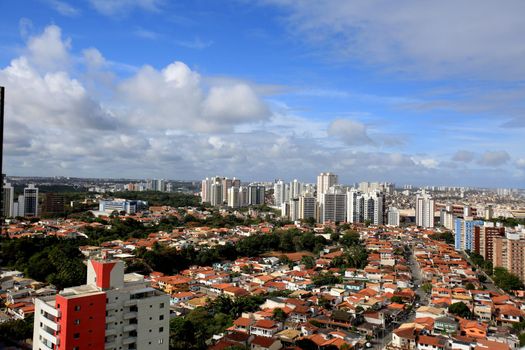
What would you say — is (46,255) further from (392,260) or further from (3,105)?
(392,260)

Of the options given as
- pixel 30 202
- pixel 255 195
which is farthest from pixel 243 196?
pixel 30 202

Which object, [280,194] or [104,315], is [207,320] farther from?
[280,194]

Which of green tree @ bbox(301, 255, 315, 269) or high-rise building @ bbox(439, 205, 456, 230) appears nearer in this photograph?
green tree @ bbox(301, 255, 315, 269)

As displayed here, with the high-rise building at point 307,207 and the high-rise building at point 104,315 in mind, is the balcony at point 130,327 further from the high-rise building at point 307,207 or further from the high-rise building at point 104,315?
the high-rise building at point 307,207

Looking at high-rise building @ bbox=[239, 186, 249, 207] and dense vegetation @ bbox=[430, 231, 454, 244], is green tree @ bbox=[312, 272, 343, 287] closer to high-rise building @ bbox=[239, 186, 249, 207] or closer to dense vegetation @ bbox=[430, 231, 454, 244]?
dense vegetation @ bbox=[430, 231, 454, 244]

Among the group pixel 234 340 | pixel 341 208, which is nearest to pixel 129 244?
pixel 234 340

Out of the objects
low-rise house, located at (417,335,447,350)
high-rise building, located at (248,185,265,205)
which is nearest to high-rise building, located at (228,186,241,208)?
high-rise building, located at (248,185,265,205)

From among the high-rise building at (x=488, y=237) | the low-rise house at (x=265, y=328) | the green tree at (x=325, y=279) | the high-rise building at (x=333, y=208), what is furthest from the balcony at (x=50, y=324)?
the high-rise building at (x=333, y=208)
